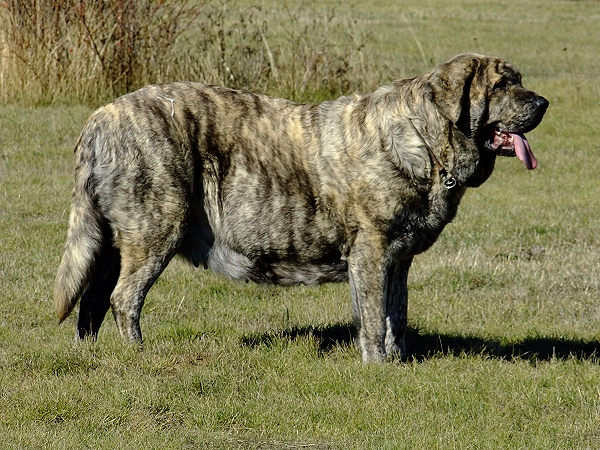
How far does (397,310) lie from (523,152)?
1.47 metres

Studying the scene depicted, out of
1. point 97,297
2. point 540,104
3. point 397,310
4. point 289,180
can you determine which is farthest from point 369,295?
point 97,297

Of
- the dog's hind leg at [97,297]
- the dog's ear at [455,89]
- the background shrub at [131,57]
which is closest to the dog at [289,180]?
the dog's ear at [455,89]

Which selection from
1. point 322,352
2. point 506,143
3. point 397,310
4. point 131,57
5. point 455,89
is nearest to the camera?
point 455,89

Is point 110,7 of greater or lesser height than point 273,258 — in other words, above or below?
above

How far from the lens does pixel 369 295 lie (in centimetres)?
652

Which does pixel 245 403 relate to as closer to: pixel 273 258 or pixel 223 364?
pixel 223 364

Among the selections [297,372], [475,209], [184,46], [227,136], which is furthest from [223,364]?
[184,46]

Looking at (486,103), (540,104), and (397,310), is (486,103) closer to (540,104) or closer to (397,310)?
(540,104)

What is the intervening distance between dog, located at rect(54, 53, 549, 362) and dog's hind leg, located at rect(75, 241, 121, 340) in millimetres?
184

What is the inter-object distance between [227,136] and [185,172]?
0.39m

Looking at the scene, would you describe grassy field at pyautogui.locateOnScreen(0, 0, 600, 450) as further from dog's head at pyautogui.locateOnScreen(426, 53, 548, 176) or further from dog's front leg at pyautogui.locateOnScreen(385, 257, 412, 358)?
dog's head at pyautogui.locateOnScreen(426, 53, 548, 176)

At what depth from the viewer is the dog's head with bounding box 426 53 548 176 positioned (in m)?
6.36

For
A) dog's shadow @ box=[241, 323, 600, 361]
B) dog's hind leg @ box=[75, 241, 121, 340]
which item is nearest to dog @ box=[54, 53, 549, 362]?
dog's hind leg @ box=[75, 241, 121, 340]

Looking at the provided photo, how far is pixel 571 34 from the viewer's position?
102 ft
